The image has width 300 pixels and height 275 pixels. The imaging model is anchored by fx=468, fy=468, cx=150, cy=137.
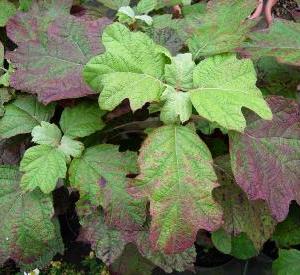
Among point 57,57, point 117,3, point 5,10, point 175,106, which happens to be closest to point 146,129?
point 175,106

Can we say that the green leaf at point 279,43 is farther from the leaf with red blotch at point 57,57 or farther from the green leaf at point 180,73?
the leaf with red blotch at point 57,57

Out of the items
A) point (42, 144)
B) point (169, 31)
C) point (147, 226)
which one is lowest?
point (147, 226)

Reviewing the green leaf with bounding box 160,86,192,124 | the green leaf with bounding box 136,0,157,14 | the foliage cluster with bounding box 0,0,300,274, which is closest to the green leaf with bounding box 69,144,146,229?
the foliage cluster with bounding box 0,0,300,274

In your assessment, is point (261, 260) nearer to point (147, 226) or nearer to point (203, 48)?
point (147, 226)

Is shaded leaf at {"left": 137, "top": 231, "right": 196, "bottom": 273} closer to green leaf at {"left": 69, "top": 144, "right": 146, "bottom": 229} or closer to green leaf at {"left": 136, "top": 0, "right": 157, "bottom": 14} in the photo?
green leaf at {"left": 69, "top": 144, "right": 146, "bottom": 229}

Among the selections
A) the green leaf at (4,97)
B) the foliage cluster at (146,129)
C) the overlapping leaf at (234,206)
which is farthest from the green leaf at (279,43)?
the green leaf at (4,97)

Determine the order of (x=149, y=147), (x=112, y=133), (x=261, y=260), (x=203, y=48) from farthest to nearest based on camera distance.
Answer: (x=261, y=260)
(x=112, y=133)
(x=203, y=48)
(x=149, y=147)

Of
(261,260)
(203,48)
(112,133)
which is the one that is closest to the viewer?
(203,48)

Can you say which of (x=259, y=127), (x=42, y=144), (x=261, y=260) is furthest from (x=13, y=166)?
(x=261, y=260)

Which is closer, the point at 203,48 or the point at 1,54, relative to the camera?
the point at 203,48
